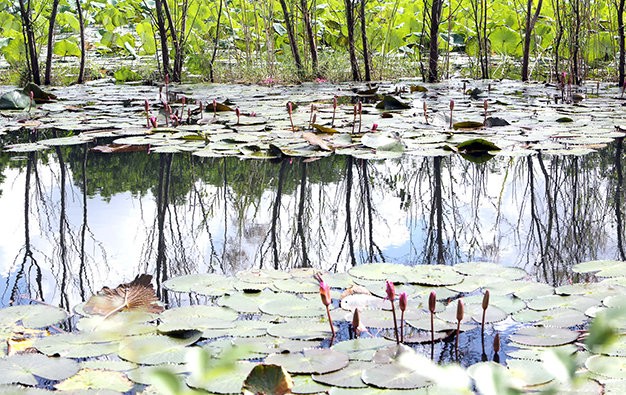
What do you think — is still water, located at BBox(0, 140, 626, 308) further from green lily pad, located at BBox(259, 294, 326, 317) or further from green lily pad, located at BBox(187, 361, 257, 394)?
green lily pad, located at BBox(187, 361, 257, 394)

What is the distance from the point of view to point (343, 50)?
26.6 ft

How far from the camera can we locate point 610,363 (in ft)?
4.03

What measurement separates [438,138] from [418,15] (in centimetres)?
567

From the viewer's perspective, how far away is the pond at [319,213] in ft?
5.33

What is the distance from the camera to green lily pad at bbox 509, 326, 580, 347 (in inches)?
55.4

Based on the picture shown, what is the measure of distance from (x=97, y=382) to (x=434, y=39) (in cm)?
534

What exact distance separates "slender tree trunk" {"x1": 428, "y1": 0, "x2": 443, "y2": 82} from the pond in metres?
1.66

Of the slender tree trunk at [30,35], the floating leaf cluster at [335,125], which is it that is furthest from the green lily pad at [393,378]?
the slender tree trunk at [30,35]

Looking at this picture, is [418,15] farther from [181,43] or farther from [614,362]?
[614,362]

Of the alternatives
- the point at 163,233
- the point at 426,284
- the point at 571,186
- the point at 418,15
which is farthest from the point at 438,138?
the point at 418,15

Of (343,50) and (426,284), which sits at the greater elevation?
(343,50)

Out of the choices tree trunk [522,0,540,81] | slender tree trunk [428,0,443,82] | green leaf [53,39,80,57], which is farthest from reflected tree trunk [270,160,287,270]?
green leaf [53,39,80,57]

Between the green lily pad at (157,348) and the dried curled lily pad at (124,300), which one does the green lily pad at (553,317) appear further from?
the dried curled lily pad at (124,300)

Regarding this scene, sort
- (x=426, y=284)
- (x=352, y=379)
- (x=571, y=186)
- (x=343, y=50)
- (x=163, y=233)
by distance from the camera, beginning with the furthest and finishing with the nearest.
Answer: (x=343, y=50), (x=571, y=186), (x=163, y=233), (x=426, y=284), (x=352, y=379)
